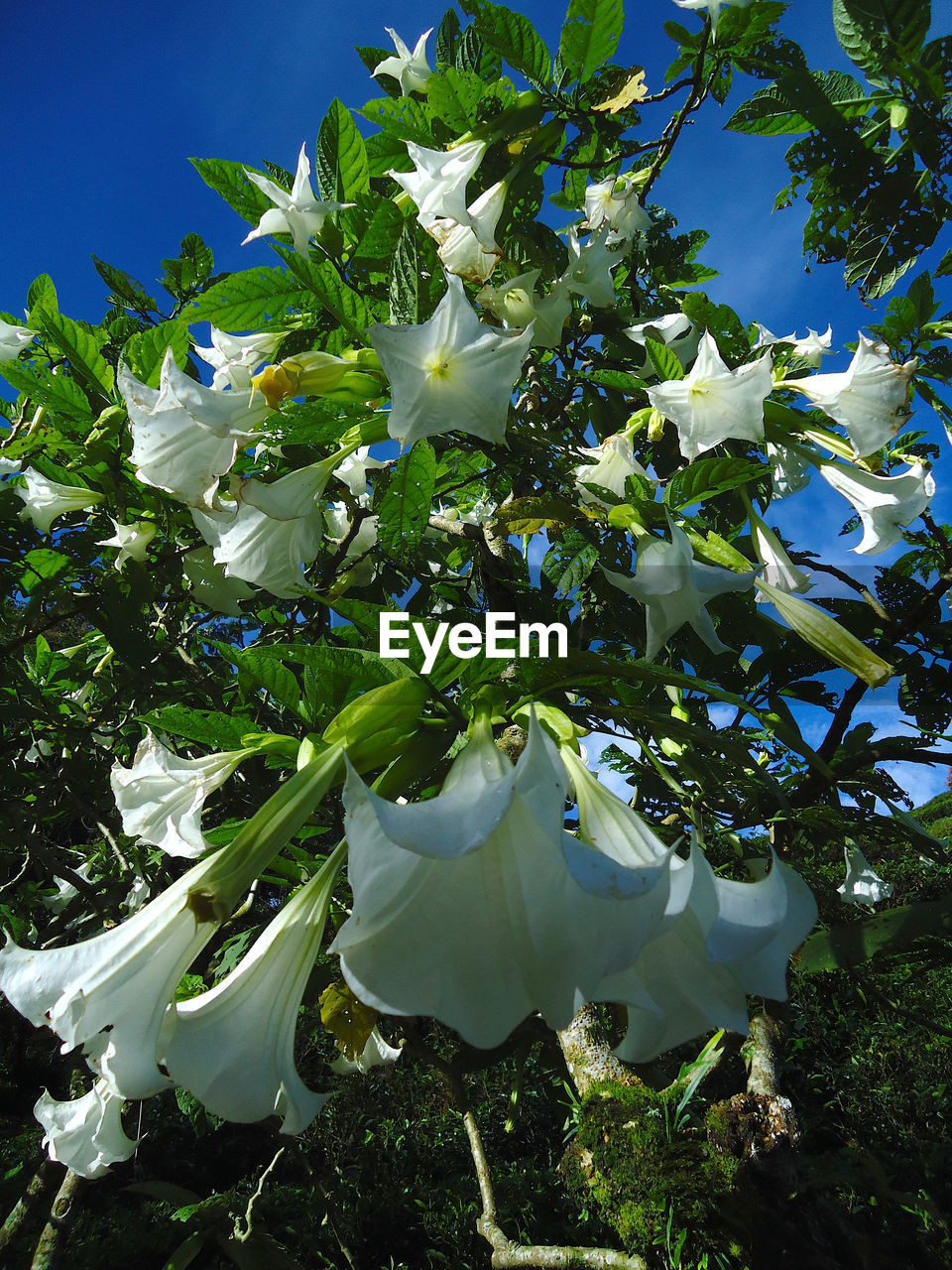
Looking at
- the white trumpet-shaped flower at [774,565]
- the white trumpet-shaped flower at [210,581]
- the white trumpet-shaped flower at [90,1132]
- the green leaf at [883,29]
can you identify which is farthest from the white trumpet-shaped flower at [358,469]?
the white trumpet-shaped flower at [90,1132]

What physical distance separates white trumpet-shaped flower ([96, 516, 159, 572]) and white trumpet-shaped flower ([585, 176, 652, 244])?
42.1 inches

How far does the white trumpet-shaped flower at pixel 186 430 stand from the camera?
89cm

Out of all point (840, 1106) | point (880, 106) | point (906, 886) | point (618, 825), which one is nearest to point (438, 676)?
point (618, 825)

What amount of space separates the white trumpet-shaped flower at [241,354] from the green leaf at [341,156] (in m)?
0.24

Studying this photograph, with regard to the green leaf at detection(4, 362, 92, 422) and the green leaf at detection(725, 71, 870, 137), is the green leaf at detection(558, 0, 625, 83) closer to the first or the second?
the green leaf at detection(725, 71, 870, 137)

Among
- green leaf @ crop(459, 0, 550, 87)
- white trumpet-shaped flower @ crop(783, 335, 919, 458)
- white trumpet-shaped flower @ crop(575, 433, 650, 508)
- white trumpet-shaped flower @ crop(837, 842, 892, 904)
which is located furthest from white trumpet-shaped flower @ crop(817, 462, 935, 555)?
white trumpet-shaped flower @ crop(837, 842, 892, 904)

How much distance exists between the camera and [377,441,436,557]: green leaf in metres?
0.94

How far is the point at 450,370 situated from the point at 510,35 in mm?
783

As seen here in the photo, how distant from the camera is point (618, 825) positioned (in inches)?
24.0

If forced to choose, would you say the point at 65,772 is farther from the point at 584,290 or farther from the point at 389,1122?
the point at 389,1122

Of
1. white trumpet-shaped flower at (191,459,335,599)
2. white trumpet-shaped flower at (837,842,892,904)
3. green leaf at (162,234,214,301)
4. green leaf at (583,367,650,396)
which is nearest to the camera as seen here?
white trumpet-shaped flower at (191,459,335,599)

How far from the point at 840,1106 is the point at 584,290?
5.35 metres

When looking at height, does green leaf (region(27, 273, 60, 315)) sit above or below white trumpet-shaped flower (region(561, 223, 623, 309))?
above

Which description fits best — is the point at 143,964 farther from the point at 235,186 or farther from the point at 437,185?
the point at 235,186
